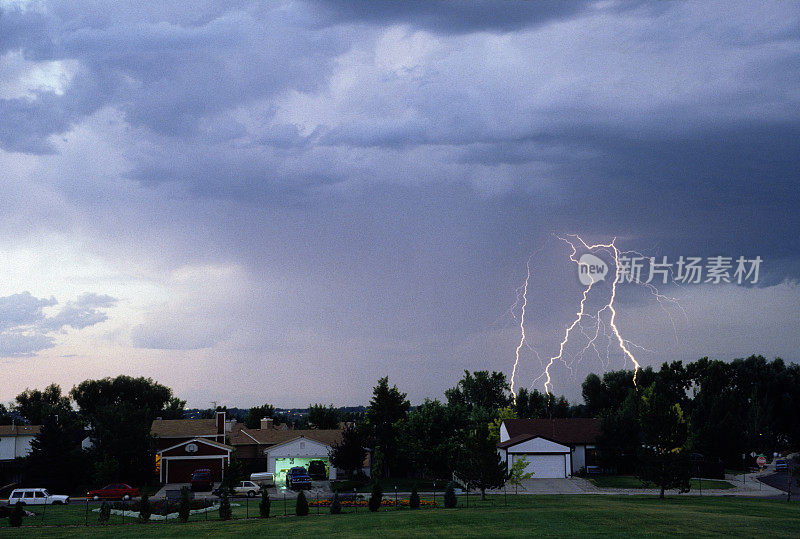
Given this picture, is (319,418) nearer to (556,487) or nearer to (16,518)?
(556,487)

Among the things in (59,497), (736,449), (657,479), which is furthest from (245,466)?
(736,449)

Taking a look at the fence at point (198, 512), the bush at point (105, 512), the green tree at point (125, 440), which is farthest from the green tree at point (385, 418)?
the bush at point (105, 512)

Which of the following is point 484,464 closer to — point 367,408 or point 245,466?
point 367,408

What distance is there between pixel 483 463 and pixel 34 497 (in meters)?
33.1

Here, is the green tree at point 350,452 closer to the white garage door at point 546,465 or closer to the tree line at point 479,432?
the tree line at point 479,432

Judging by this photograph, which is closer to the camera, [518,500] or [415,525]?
[415,525]

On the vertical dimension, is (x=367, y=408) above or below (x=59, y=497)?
above

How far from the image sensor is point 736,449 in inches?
3061

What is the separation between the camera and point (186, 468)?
68625 millimetres

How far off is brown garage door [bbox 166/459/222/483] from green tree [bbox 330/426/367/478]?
39.2ft

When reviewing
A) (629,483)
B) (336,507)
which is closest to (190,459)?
(336,507)

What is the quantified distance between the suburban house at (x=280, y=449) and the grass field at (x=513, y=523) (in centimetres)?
3032

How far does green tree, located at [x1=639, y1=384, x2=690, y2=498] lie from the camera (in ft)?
151

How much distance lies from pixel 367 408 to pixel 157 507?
89.3 ft
